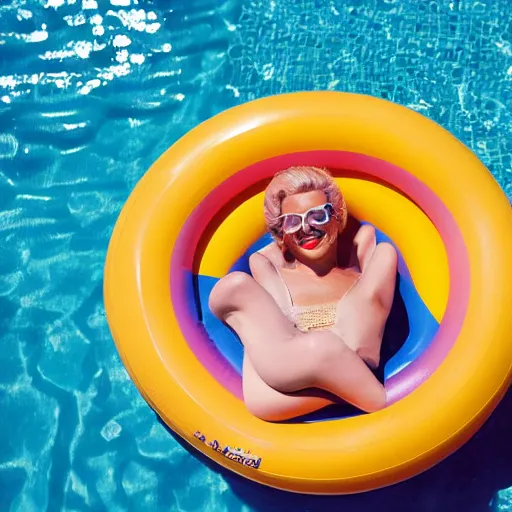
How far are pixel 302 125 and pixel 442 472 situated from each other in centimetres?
152

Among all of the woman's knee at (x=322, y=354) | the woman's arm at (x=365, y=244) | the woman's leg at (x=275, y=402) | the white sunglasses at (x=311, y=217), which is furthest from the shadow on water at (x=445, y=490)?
the white sunglasses at (x=311, y=217)

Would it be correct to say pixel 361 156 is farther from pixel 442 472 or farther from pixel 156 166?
pixel 442 472

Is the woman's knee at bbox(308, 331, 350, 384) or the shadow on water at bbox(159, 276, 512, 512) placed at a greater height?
the woman's knee at bbox(308, 331, 350, 384)

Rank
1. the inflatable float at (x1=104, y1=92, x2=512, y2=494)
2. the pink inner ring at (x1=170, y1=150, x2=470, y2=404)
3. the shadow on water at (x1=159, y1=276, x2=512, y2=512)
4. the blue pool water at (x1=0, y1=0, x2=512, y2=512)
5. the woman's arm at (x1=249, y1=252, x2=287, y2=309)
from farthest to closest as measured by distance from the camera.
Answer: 1. the blue pool water at (x1=0, y1=0, x2=512, y2=512)
2. the shadow on water at (x1=159, y1=276, x2=512, y2=512)
3. the woman's arm at (x1=249, y1=252, x2=287, y2=309)
4. the pink inner ring at (x1=170, y1=150, x2=470, y2=404)
5. the inflatable float at (x1=104, y1=92, x2=512, y2=494)

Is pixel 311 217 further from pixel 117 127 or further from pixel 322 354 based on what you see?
pixel 117 127

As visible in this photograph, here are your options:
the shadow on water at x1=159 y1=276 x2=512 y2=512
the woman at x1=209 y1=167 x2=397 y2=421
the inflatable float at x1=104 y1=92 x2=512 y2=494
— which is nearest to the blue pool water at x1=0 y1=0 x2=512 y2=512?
the shadow on water at x1=159 y1=276 x2=512 y2=512

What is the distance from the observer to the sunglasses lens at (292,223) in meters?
2.68

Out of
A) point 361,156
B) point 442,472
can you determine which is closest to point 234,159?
point 361,156

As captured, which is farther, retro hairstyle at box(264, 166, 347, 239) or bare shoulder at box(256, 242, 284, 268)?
bare shoulder at box(256, 242, 284, 268)

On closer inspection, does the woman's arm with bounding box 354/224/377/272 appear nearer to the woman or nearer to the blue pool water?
the woman

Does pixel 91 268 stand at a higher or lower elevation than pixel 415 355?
lower

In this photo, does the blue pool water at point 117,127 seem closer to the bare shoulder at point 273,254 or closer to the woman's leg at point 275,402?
the woman's leg at point 275,402

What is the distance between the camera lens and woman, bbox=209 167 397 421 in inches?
102

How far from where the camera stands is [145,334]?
270cm
